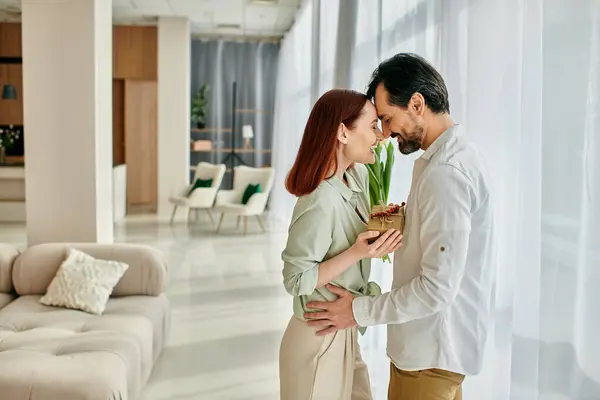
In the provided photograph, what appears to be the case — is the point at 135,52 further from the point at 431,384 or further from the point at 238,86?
the point at 431,384

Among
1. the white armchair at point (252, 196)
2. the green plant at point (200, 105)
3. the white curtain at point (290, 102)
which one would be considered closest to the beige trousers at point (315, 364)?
the white curtain at point (290, 102)

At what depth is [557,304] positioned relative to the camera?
1884 mm

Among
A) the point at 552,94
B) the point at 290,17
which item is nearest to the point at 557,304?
the point at 552,94

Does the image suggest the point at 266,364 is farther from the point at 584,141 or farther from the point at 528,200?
the point at 584,141

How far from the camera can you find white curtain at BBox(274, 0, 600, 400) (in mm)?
1758

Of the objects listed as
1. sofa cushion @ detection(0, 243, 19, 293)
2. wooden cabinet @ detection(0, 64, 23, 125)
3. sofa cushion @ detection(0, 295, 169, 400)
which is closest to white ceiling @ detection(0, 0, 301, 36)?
wooden cabinet @ detection(0, 64, 23, 125)

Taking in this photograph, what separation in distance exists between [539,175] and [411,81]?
57 centimetres

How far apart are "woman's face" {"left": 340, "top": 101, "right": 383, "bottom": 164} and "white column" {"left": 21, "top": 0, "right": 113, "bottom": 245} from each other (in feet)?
14.5

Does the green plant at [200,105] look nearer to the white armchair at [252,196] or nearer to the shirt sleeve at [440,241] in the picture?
the white armchair at [252,196]

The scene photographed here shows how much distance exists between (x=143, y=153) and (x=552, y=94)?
471 inches

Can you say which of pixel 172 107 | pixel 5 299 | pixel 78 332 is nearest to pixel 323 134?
pixel 78 332

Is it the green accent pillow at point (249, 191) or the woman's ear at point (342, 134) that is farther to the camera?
the green accent pillow at point (249, 191)

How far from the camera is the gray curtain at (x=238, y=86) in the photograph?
13.6 m

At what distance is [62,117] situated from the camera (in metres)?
5.79
